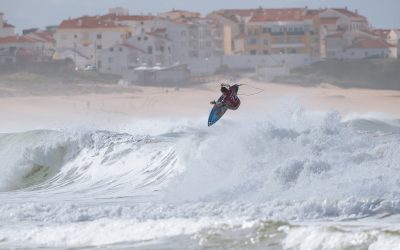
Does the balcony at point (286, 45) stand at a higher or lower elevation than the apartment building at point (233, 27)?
lower

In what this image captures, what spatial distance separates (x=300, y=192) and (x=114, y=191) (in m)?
5.63

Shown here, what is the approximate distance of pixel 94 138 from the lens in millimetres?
29750

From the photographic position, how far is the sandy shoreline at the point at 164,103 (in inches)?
2110

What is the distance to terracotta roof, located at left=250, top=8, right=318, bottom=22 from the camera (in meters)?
90.3

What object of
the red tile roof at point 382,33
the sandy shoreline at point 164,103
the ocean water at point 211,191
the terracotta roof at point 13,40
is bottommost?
the sandy shoreline at point 164,103

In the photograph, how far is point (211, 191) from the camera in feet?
69.6

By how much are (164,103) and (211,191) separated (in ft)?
137

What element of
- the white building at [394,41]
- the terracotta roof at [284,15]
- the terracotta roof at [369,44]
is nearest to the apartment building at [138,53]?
the terracotta roof at [284,15]

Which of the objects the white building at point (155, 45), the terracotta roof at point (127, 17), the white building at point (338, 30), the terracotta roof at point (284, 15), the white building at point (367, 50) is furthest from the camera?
the terracotta roof at point (127, 17)

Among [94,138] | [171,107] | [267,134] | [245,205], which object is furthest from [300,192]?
[171,107]

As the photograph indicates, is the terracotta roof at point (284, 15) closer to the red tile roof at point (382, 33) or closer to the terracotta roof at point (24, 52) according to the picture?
the red tile roof at point (382, 33)

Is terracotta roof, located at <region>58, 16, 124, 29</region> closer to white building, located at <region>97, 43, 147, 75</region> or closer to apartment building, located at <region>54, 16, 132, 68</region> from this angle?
apartment building, located at <region>54, 16, 132, 68</region>

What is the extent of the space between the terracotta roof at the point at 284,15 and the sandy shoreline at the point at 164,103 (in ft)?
56.2

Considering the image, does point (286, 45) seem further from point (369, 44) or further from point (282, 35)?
point (369, 44)
